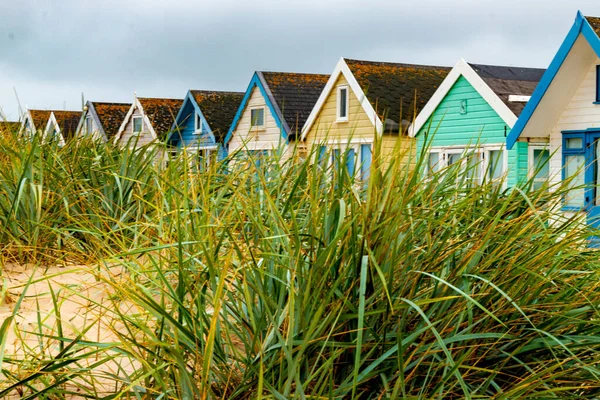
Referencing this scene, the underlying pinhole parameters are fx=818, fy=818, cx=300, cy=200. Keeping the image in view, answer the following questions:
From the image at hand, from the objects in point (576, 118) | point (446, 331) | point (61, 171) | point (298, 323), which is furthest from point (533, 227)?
point (576, 118)

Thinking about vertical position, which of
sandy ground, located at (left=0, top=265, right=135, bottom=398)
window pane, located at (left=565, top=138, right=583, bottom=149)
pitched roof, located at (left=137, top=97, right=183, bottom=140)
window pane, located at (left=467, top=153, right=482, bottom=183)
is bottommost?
sandy ground, located at (left=0, top=265, right=135, bottom=398)

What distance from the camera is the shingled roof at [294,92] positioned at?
28.4 meters

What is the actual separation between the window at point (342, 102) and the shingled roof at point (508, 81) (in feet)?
16.3

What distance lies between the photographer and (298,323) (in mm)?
3025

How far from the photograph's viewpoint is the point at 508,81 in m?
21.7

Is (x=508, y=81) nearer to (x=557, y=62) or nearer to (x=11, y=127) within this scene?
(x=557, y=62)

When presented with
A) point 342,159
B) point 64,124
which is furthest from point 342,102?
point 342,159

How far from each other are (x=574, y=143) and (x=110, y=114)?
2819 cm

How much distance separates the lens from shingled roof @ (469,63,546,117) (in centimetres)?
2047

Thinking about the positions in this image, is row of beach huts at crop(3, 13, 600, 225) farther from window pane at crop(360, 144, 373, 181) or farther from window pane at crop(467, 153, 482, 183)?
window pane at crop(467, 153, 482, 183)

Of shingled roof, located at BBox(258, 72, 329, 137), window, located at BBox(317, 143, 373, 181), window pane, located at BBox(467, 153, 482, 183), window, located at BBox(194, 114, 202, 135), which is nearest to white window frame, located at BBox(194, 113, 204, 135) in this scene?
window, located at BBox(194, 114, 202, 135)

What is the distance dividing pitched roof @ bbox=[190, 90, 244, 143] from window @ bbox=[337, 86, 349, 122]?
604 centimetres

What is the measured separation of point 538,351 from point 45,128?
19.2 ft

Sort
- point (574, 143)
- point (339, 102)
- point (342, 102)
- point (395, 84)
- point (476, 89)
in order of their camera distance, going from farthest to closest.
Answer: point (342, 102) → point (339, 102) → point (395, 84) → point (476, 89) → point (574, 143)
